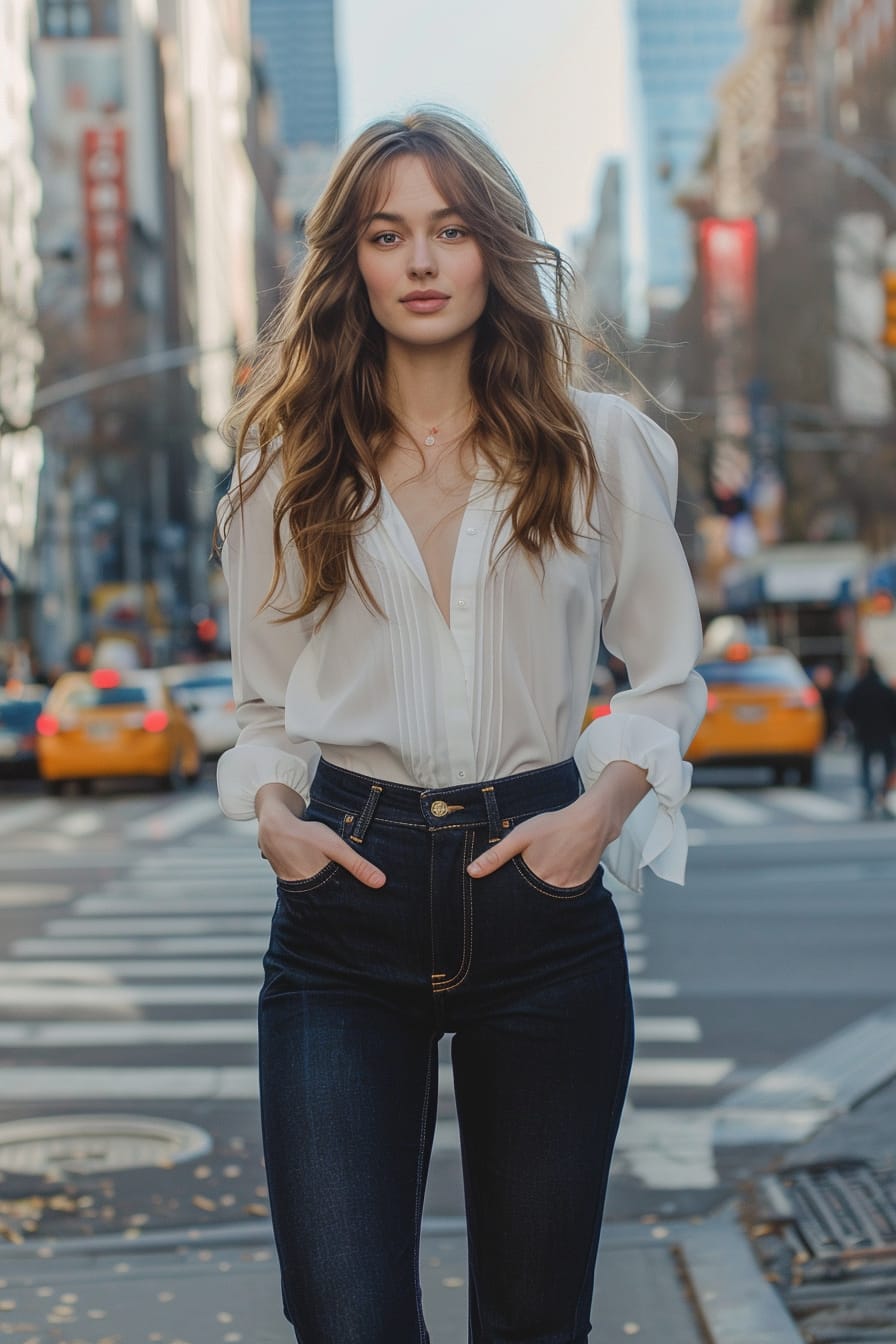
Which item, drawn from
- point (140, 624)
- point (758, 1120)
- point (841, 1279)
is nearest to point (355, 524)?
point (841, 1279)

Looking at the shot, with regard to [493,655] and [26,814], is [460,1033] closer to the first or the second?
[493,655]

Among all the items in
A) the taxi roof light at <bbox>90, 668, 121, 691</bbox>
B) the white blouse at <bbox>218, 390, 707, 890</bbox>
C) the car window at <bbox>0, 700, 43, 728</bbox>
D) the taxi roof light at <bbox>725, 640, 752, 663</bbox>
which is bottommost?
the car window at <bbox>0, 700, 43, 728</bbox>

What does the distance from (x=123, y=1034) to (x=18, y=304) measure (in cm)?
3351

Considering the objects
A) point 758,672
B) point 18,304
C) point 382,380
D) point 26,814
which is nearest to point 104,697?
point 26,814

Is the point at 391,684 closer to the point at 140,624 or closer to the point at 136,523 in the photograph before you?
the point at 140,624

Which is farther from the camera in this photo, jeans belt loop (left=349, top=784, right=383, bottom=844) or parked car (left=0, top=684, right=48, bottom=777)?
parked car (left=0, top=684, right=48, bottom=777)

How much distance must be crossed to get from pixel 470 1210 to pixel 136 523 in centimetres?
7278

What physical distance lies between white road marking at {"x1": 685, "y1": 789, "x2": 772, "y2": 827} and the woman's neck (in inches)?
623

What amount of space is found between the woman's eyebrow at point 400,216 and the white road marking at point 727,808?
15928 millimetres

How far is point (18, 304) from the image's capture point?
1599 inches

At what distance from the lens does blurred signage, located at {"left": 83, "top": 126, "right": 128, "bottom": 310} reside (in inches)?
2896

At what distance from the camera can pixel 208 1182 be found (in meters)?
6.38

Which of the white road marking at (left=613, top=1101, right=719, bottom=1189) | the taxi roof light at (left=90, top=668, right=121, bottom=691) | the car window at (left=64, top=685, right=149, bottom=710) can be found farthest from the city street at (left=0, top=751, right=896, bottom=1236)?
the taxi roof light at (left=90, top=668, right=121, bottom=691)

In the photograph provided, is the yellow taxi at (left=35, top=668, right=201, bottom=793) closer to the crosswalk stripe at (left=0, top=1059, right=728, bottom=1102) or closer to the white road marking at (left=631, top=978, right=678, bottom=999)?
the white road marking at (left=631, top=978, right=678, bottom=999)
